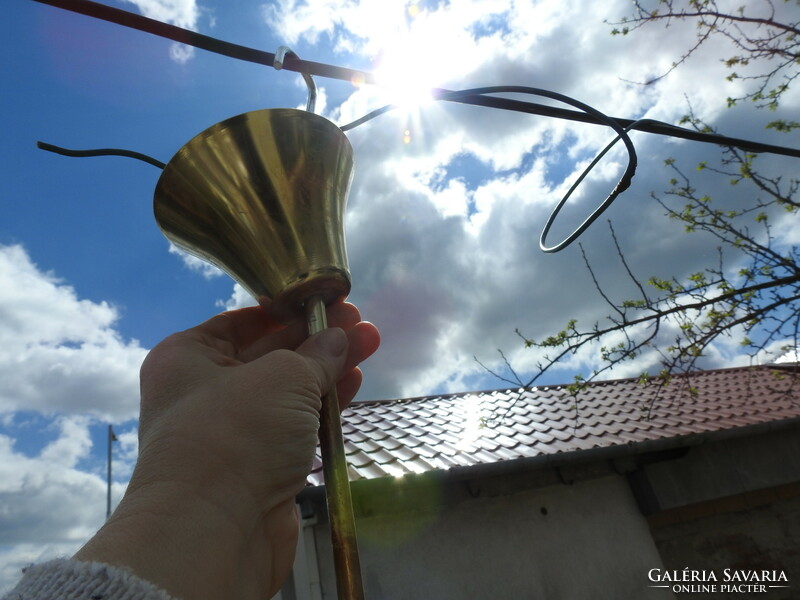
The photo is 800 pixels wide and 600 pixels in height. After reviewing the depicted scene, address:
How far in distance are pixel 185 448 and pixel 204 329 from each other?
1.63 feet

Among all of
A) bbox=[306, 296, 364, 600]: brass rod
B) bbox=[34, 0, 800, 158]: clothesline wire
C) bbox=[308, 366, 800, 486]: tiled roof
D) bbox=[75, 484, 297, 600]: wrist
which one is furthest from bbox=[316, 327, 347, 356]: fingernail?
bbox=[308, 366, 800, 486]: tiled roof

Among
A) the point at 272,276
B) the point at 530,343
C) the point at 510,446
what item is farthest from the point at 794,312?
the point at 272,276

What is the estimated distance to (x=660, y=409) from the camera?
712 centimetres

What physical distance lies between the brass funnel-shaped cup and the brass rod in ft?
0.91

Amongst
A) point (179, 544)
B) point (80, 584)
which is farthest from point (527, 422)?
point (80, 584)

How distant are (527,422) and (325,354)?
569cm

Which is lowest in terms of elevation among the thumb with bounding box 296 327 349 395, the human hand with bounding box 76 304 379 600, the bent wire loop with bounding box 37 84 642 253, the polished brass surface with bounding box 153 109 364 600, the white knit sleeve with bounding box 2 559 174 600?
the white knit sleeve with bounding box 2 559 174 600

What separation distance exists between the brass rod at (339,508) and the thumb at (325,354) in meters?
0.06

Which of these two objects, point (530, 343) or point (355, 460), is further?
point (355, 460)

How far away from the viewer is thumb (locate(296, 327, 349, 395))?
1.13 m

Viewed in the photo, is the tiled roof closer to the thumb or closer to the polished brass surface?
the thumb

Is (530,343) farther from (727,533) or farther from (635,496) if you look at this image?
(727,533)

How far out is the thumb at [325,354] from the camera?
1131 millimetres

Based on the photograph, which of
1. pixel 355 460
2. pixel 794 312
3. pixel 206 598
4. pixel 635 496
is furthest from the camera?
pixel 635 496
